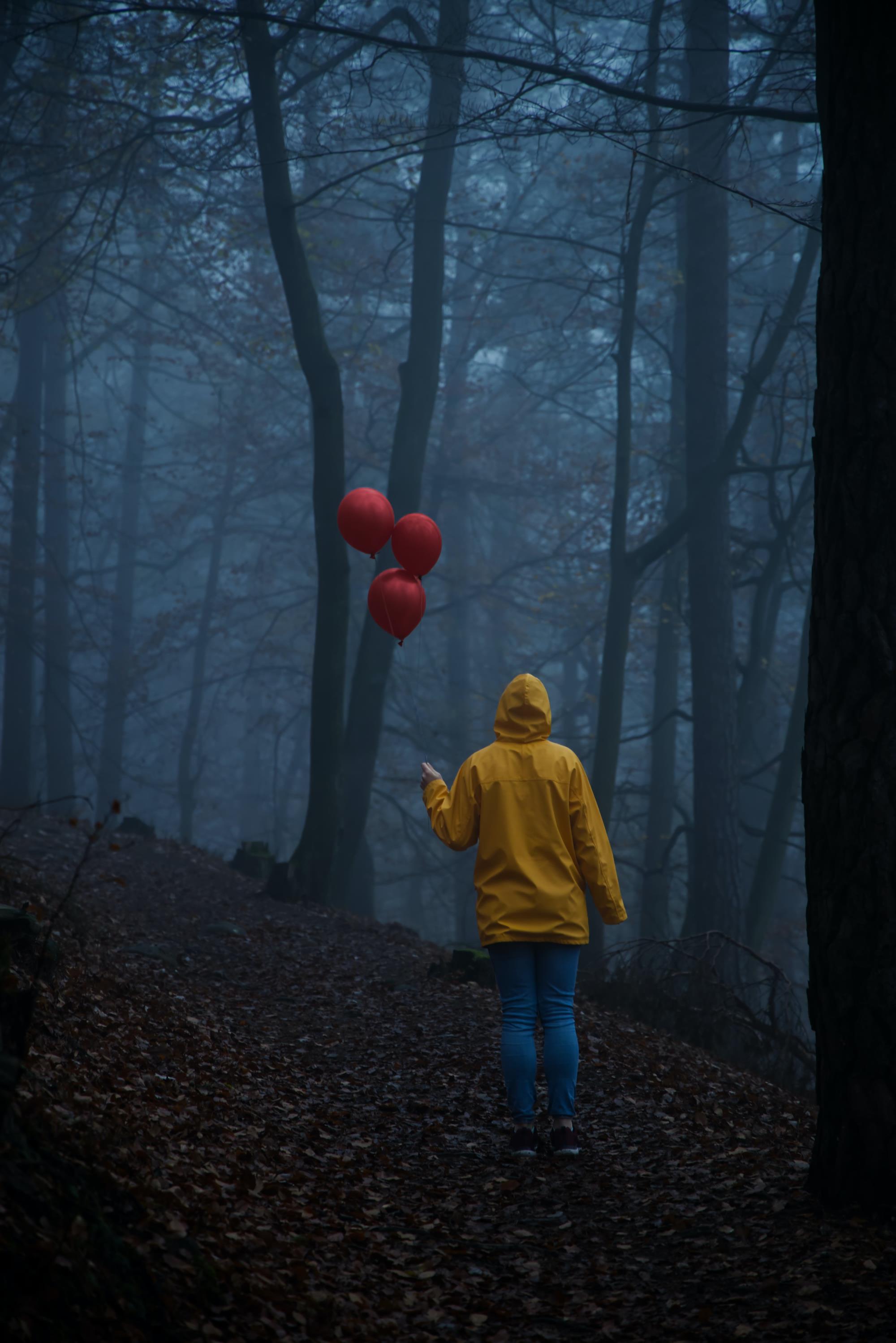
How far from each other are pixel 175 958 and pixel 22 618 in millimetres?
11058

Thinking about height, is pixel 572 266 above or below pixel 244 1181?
above

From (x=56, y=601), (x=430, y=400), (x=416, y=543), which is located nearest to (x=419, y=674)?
(x=56, y=601)

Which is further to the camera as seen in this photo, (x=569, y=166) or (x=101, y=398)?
(x=101, y=398)

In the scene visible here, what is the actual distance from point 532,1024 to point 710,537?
26.7 feet

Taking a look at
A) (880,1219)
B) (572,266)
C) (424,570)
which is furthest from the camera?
(572,266)

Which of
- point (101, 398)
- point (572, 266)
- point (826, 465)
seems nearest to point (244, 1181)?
point (826, 465)

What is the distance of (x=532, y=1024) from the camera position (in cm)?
454

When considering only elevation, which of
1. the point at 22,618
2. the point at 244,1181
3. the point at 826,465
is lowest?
the point at 244,1181

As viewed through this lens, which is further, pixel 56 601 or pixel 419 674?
pixel 419 674

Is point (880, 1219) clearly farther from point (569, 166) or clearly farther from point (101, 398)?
point (101, 398)

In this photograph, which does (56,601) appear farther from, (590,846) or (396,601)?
(590,846)

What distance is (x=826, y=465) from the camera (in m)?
3.90

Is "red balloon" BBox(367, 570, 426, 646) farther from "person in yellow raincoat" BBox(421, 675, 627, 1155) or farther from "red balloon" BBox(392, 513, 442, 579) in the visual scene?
"person in yellow raincoat" BBox(421, 675, 627, 1155)

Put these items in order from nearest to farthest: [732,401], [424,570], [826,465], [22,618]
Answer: [826,465]
[424,570]
[22,618]
[732,401]
